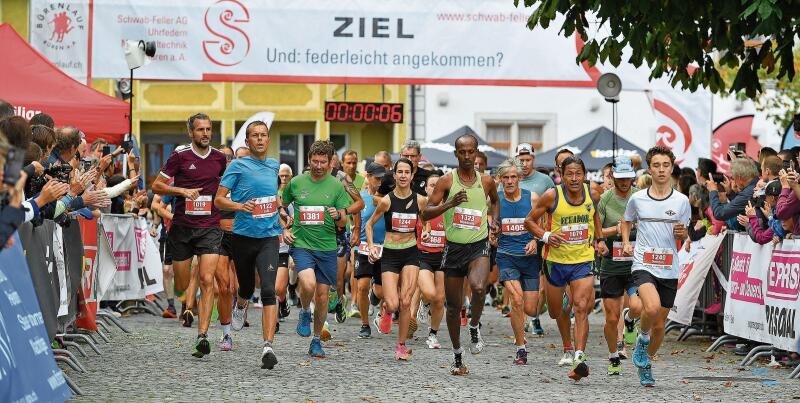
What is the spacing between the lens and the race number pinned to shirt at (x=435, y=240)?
13719 millimetres

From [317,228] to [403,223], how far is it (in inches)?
35.3

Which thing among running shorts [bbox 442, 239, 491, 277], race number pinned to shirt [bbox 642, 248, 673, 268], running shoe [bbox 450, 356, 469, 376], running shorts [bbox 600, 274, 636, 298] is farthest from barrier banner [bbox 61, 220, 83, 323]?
race number pinned to shirt [bbox 642, 248, 673, 268]

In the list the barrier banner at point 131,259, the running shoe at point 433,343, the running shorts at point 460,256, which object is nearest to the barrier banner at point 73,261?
the barrier banner at point 131,259

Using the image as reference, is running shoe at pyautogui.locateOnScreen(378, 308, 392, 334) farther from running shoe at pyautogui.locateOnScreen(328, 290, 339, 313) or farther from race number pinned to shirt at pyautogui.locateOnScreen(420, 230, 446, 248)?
race number pinned to shirt at pyautogui.locateOnScreen(420, 230, 446, 248)

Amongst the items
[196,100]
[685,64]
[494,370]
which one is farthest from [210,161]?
[196,100]

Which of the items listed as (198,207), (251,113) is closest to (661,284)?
(198,207)

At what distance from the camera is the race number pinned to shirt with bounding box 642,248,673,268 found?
1127cm

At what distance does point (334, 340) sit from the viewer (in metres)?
15.0

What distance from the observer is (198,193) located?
13023mm

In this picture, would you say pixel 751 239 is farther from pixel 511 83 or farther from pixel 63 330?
pixel 511 83

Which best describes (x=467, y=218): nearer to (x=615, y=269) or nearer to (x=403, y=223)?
(x=615, y=269)

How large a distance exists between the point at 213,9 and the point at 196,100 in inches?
820

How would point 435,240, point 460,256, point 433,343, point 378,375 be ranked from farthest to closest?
1. point 433,343
2. point 435,240
3. point 460,256
4. point 378,375

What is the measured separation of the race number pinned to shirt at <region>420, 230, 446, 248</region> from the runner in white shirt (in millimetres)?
2587
